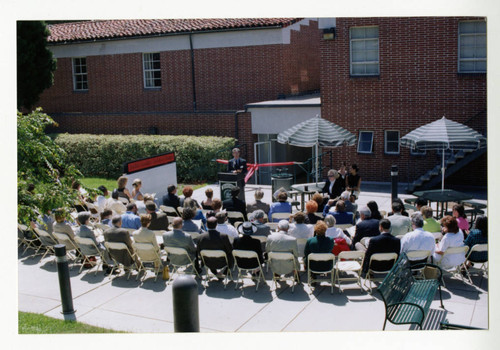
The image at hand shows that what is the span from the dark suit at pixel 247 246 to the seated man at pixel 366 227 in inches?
70.9

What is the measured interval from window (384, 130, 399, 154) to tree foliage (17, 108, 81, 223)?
12754 millimetres

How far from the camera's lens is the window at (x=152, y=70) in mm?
26281

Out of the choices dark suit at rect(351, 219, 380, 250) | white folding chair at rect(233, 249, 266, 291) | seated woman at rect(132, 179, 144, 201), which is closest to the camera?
white folding chair at rect(233, 249, 266, 291)

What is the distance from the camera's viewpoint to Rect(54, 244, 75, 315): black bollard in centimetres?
858

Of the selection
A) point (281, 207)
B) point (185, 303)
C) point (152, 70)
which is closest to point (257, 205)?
point (281, 207)

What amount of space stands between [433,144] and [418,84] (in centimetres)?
485

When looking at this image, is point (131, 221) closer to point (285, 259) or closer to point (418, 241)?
point (285, 259)

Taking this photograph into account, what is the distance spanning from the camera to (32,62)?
24594 mm

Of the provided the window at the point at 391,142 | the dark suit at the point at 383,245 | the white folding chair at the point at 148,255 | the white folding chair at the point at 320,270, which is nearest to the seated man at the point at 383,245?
the dark suit at the point at 383,245

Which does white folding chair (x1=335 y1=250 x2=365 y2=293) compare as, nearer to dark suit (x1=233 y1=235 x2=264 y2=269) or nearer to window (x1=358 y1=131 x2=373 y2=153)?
dark suit (x1=233 y1=235 x2=264 y2=269)

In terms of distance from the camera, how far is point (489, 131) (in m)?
9.66

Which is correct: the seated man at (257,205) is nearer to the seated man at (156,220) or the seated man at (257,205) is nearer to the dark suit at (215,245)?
the seated man at (156,220)

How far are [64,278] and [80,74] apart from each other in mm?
21177

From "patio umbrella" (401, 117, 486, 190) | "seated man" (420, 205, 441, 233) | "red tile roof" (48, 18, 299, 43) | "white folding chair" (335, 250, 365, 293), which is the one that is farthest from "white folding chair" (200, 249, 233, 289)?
"red tile roof" (48, 18, 299, 43)
